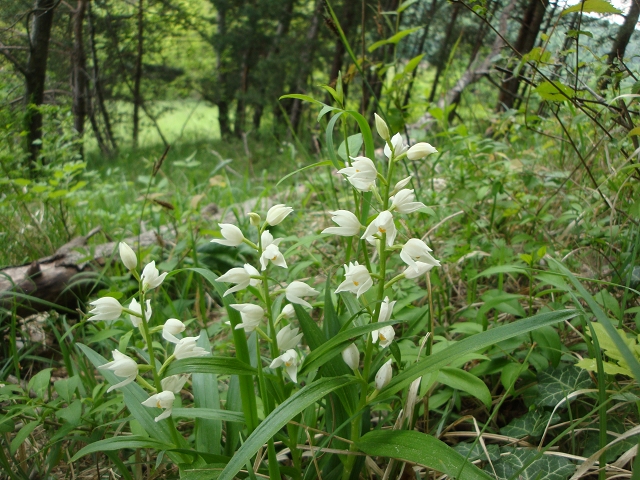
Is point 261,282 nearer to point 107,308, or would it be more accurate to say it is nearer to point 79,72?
point 107,308

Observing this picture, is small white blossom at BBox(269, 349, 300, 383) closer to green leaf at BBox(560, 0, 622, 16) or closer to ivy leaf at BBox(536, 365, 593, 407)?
ivy leaf at BBox(536, 365, 593, 407)

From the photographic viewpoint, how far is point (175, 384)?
101 centimetres

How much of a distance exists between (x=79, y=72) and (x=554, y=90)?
159 inches

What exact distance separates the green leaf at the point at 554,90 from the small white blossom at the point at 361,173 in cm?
92

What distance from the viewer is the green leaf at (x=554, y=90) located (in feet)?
4.90

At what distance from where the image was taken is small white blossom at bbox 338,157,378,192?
2.96 feet

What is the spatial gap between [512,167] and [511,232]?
368mm

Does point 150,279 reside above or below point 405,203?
below

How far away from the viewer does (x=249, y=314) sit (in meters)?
0.95

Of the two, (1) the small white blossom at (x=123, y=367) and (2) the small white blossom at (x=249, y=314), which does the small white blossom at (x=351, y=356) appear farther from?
(1) the small white blossom at (x=123, y=367)

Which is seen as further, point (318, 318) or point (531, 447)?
point (318, 318)

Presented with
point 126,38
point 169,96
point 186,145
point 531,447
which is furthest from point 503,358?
point 186,145

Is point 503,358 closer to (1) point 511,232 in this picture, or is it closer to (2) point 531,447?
(2) point 531,447

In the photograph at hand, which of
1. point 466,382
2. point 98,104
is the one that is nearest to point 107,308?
point 466,382
